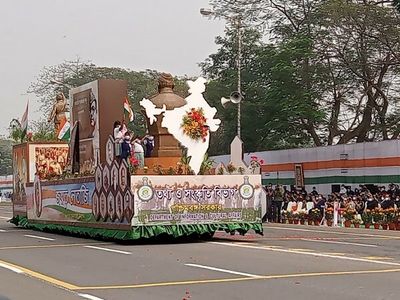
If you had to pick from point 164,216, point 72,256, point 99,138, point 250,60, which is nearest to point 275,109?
point 250,60

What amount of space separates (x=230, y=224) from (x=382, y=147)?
46.1ft

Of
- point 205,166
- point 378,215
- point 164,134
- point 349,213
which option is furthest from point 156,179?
point 349,213

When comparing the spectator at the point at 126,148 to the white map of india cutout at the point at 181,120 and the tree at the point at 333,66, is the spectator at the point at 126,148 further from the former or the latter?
the tree at the point at 333,66

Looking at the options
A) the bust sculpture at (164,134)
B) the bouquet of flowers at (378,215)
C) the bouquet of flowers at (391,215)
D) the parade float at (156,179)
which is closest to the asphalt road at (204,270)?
the parade float at (156,179)

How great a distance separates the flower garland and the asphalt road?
3.04 meters

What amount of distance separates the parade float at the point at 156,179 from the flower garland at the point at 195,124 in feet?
0.09

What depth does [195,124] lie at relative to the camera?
2150 centimetres

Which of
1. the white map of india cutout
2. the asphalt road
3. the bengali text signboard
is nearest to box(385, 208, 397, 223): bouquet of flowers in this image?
the asphalt road

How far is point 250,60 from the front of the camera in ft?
175

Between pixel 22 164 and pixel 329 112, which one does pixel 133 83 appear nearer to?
pixel 329 112

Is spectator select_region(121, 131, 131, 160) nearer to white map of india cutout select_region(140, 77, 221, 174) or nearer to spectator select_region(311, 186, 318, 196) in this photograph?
white map of india cutout select_region(140, 77, 221, 174)

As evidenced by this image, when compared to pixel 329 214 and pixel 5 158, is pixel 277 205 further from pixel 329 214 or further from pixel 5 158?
pixel 5 158

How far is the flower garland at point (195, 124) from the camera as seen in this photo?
21.4 meters

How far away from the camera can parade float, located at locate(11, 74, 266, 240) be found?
20.1 meters
